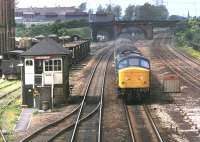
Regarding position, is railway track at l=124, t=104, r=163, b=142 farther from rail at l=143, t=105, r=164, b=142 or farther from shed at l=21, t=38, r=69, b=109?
shed at l=21, t=38, r=69, b=109

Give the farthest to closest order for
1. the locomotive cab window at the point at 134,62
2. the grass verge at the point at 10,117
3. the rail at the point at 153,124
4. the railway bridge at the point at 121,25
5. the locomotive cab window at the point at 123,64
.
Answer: the railway bridge at the point at 121,25, the locomotive cab window at the point at 123,64, the locomotive cab window at the point at 134,62, the grass verge at the point at 10,117, the rail at the point at 153,124

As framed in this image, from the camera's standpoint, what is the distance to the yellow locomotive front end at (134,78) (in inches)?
1117

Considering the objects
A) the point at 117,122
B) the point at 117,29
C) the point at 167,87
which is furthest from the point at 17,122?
the point at 117,29

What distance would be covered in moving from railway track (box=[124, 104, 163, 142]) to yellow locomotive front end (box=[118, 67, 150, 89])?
1.10 metres

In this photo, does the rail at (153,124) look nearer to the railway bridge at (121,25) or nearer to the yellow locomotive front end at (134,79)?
the yellow locomotive front end at (134,79)

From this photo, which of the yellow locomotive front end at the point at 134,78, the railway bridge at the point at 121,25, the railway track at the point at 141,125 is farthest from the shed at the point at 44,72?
the railway bridge at the point at 121,25

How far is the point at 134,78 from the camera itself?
93.0 feet

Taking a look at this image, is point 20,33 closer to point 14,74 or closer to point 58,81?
point 14,74

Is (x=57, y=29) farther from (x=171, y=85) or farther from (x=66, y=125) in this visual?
(x=66, y=125)

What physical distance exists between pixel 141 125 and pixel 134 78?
6.21m

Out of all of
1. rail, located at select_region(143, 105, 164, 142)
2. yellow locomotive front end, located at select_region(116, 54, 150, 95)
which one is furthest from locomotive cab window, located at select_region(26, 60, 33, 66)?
rail, located at select_region(143, 105, 164, 142)

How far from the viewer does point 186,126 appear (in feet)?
72.5

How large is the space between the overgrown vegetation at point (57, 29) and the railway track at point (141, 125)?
82884 mm

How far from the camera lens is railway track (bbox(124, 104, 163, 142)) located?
19.6 m
